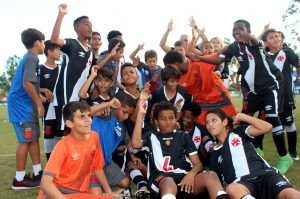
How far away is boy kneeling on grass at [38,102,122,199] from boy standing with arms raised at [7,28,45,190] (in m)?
1.69

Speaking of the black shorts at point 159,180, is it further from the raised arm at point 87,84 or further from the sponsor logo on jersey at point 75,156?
the raised arm at point 87,84

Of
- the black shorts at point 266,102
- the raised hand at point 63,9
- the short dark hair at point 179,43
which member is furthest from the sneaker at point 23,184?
the short dark hair at point 179,43

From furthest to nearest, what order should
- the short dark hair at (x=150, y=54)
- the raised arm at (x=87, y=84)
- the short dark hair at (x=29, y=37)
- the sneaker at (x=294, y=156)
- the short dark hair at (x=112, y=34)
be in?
the short dark hair at (x=150, y=54), the short dark hair at (x=112, y=34), the sneaker at (x=294, y=156), the short dark hair at (x=29, y=37), the raised arm at (x=87, y=84)

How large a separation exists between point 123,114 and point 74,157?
1527 mm

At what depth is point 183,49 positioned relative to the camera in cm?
737

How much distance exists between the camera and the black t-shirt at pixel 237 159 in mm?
4047

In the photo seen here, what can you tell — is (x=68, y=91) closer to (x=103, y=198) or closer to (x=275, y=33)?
(x=103, y=198)

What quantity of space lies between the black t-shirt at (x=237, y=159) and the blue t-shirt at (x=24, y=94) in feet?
9.52

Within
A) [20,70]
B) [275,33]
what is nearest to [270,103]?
[275,33]

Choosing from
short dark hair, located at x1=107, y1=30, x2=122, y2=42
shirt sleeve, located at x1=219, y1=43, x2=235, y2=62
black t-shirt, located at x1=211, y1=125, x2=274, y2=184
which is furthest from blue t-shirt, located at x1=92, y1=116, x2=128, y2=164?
short dark hair, located at x1=107, y1=30, x2=122, y2=42

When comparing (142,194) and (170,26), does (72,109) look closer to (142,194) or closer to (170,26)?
(142,194)

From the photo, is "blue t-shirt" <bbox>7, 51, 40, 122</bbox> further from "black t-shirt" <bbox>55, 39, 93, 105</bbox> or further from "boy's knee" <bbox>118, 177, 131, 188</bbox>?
"boy's knee" <bbox>118, 177, 131, 188</bbox>

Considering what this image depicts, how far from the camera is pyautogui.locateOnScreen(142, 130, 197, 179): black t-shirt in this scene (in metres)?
4.43

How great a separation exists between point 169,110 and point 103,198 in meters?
1.40
